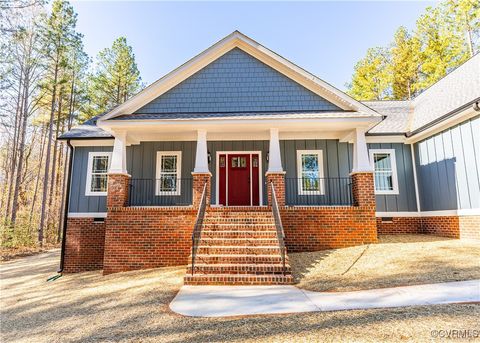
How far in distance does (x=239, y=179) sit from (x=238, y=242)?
12.3ft

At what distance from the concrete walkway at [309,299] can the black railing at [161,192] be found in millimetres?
5031

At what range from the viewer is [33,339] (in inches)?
149

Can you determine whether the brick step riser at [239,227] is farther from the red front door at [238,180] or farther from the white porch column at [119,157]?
the white porch column at [119,157]

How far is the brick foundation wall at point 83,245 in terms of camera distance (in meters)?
9.29

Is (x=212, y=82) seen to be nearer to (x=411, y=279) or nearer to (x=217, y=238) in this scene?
(x=217, y=238)

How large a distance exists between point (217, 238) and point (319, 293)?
291 centimetres

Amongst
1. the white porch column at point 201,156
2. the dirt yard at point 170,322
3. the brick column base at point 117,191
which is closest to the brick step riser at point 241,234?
the dirt yard at point 170,322

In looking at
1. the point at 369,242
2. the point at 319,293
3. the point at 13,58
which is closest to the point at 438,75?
the point at 369,242

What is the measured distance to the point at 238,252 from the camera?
249 inches

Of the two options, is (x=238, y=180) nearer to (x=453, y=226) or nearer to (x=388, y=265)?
(x=388, y=265)

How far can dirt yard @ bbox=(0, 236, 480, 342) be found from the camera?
121 inches

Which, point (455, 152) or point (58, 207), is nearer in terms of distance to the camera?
point (455, 152)

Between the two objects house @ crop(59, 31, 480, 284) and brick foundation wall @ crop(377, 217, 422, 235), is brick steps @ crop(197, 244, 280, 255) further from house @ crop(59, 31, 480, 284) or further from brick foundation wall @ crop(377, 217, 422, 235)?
brick foundation wall @ crop(377, 217, 422, 235)

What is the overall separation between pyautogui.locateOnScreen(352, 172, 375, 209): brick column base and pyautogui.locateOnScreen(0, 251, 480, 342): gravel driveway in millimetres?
4438
